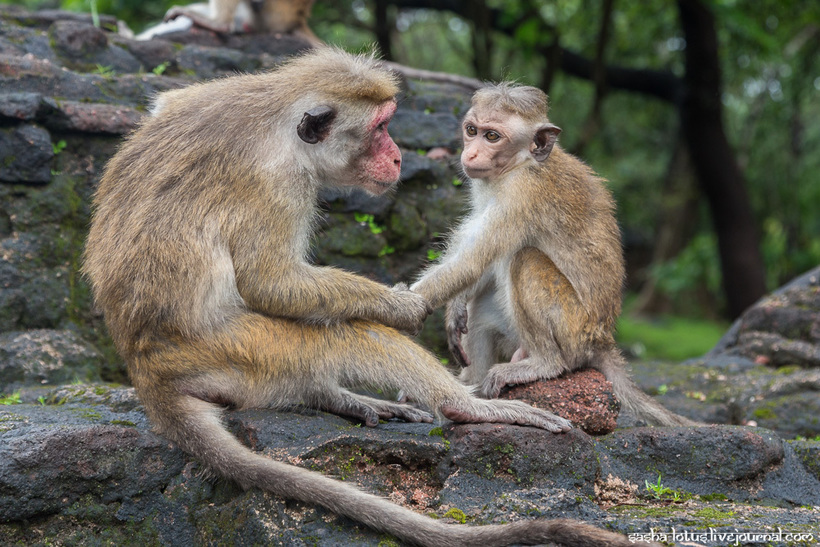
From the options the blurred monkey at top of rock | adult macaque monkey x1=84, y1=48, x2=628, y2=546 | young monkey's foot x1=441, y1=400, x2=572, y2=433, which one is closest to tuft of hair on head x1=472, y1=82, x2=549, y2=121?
adult macaque monkey x1=84, y1=48, x2=628, y2=546

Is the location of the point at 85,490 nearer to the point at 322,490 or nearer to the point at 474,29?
the point at 322,490

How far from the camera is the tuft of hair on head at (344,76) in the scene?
4402 millimetres

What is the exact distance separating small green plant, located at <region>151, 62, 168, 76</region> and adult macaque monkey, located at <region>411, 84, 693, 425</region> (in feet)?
10.6

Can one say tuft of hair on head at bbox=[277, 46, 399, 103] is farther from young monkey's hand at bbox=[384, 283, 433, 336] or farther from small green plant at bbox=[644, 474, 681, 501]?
small green plant at bbox=[644, 474, 681, 501]

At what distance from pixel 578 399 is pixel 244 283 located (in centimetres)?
183

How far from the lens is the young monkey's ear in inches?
186

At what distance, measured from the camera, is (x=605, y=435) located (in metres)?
4.58

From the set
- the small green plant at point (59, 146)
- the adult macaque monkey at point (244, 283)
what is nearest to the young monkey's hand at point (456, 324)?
the adult macaque monkey at point (244, 283)

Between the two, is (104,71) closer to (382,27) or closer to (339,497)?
(339,497)

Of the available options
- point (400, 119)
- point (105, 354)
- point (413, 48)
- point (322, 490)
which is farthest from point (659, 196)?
point (322, 490)

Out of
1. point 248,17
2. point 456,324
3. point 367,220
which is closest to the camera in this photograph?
point 456,324

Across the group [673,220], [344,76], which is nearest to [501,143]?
[344,76]

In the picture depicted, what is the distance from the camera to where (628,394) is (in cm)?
493

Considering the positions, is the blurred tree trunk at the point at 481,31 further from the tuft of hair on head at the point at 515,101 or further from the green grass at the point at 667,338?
the tuft of hair on head at the point at 515,101
